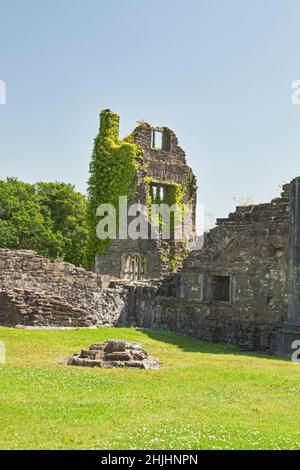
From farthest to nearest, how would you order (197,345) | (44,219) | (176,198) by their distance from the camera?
(44,219) → (176,198) → (197,345)

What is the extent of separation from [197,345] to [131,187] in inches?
526

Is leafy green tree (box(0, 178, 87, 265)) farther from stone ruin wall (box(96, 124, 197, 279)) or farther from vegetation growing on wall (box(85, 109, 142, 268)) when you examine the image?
stone ruin wall (box(96, 124, 197, 279))

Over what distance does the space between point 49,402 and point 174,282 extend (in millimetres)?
14893

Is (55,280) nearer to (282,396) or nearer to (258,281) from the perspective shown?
(258,281)

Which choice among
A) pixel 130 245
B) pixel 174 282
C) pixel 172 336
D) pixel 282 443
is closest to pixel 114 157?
pixel 130 245

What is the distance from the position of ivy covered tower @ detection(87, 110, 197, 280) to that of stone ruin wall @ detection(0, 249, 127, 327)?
691 centimetres

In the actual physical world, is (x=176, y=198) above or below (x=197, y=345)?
above

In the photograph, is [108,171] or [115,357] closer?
[115,357]

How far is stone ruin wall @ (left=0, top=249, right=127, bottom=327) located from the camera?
22297 millimetres

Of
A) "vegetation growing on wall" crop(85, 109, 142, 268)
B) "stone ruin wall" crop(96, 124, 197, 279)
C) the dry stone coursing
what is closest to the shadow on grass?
the dry stone coursing

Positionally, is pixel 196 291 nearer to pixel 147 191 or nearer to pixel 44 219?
pixel 147 191

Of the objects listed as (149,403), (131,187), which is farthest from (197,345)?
(131,187)

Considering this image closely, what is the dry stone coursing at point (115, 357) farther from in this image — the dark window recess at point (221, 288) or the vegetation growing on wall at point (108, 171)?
the vegetation growing on wall at point (108, 171)

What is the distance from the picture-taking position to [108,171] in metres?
33.2
